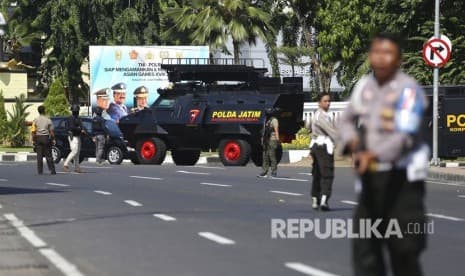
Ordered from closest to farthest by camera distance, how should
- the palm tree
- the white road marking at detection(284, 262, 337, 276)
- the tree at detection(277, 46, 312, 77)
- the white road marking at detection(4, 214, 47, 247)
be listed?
the white road marking at detection(284, 262, 337, 276) < the white road marking at detection(4, 214, 47, 247) < the palm tree < the tree at detection(277, 46, 312, 77)

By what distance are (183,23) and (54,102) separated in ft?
23.8

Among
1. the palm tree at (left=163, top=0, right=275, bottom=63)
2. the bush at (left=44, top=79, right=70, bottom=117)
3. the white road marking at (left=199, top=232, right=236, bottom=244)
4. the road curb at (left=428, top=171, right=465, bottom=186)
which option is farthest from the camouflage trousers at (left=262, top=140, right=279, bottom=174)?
the bush at (left=44, top=79, right=70, bottom=117)

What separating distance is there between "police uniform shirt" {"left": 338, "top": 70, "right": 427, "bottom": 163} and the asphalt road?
133 inches

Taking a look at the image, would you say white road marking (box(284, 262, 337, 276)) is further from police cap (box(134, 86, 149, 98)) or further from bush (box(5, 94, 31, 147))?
bush (box(5, 94, 31, 147))

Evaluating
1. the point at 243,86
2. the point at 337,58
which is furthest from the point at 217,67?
the point at 337,58

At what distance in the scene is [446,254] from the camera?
11633mm

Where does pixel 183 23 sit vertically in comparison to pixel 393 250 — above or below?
above

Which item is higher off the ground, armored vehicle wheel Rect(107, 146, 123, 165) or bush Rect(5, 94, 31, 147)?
bush Rect(5, 94, 31, 147)

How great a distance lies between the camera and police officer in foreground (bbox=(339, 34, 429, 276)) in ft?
22.9

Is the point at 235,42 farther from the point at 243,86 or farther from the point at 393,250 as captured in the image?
the point at 393,250

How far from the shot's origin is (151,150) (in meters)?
34.1

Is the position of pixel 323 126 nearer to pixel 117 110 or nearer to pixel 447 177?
pixel 447 177

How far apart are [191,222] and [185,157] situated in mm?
20832

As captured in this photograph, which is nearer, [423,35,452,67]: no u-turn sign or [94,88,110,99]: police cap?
[423,35,452,67]: no u-turn sign
